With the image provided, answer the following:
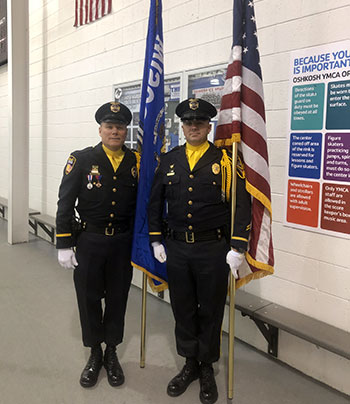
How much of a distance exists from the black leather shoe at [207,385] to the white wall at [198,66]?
59 cm

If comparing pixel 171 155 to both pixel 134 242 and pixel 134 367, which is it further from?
pixel 134 367

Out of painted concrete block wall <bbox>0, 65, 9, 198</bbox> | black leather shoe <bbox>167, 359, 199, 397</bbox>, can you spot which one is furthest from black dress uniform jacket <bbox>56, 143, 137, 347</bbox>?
painted concrete block wall <bbox>0, 65, 9, 198</bbox>

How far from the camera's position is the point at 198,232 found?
193 cm

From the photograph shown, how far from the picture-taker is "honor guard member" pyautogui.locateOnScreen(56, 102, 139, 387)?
2.05 meters

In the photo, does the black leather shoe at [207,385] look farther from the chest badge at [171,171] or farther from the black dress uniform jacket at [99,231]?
the chest badge at [171,171]

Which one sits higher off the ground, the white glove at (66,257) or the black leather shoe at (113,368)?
the white glove at (66,257)

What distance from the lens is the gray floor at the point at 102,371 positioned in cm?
202

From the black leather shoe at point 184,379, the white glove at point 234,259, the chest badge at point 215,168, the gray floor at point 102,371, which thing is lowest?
the gray floor at point 102,371

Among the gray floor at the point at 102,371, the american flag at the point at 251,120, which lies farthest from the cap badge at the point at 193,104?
the gray floor at the point at 102,371

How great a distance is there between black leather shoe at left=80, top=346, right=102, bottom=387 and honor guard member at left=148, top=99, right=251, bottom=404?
0.43m

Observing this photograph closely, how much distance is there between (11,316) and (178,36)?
8.49ft

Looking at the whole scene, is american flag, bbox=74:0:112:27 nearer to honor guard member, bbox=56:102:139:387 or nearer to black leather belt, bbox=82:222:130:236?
honor guard member, bbox=56:102:139:387

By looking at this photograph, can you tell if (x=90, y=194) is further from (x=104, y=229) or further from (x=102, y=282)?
(x=102, y=282)

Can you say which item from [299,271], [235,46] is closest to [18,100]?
[235,46]
